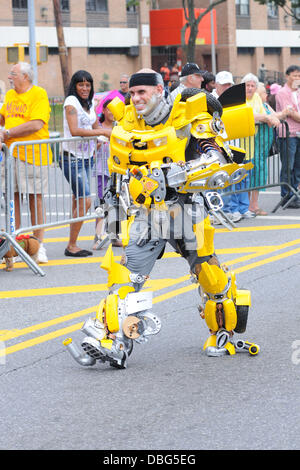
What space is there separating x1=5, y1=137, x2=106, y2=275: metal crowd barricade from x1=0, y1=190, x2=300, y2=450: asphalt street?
100 cm

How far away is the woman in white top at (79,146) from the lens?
10.4 metres

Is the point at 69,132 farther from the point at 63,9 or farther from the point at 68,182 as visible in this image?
the point at 63,9

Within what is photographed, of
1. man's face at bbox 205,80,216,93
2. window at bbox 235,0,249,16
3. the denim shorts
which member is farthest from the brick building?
the denim shorts

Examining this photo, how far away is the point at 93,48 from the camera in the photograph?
56.0 meters

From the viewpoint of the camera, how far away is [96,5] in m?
56.0

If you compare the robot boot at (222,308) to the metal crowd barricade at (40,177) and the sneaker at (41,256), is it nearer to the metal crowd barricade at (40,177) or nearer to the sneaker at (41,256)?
Result: the metal crowd barricade at (40,177)

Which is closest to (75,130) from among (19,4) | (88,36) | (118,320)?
(118,320)

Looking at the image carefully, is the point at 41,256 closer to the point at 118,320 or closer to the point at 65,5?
the point at 118,320

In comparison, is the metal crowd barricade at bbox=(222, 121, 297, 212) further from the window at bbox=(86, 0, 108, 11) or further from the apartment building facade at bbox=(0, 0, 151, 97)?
the window at bbox=(86, 0, 108, 11)

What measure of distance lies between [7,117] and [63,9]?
4552 cm

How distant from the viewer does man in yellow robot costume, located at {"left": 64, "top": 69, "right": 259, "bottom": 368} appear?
5594mm

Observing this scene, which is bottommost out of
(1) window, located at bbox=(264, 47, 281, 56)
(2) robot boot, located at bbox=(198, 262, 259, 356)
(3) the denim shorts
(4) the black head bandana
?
(2) robot boot, located at bbox=(198, 262, 259, 356)

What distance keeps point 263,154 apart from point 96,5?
44878 millimetres

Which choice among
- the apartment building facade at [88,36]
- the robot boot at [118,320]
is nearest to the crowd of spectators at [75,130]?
the robot boot at [118,320]
